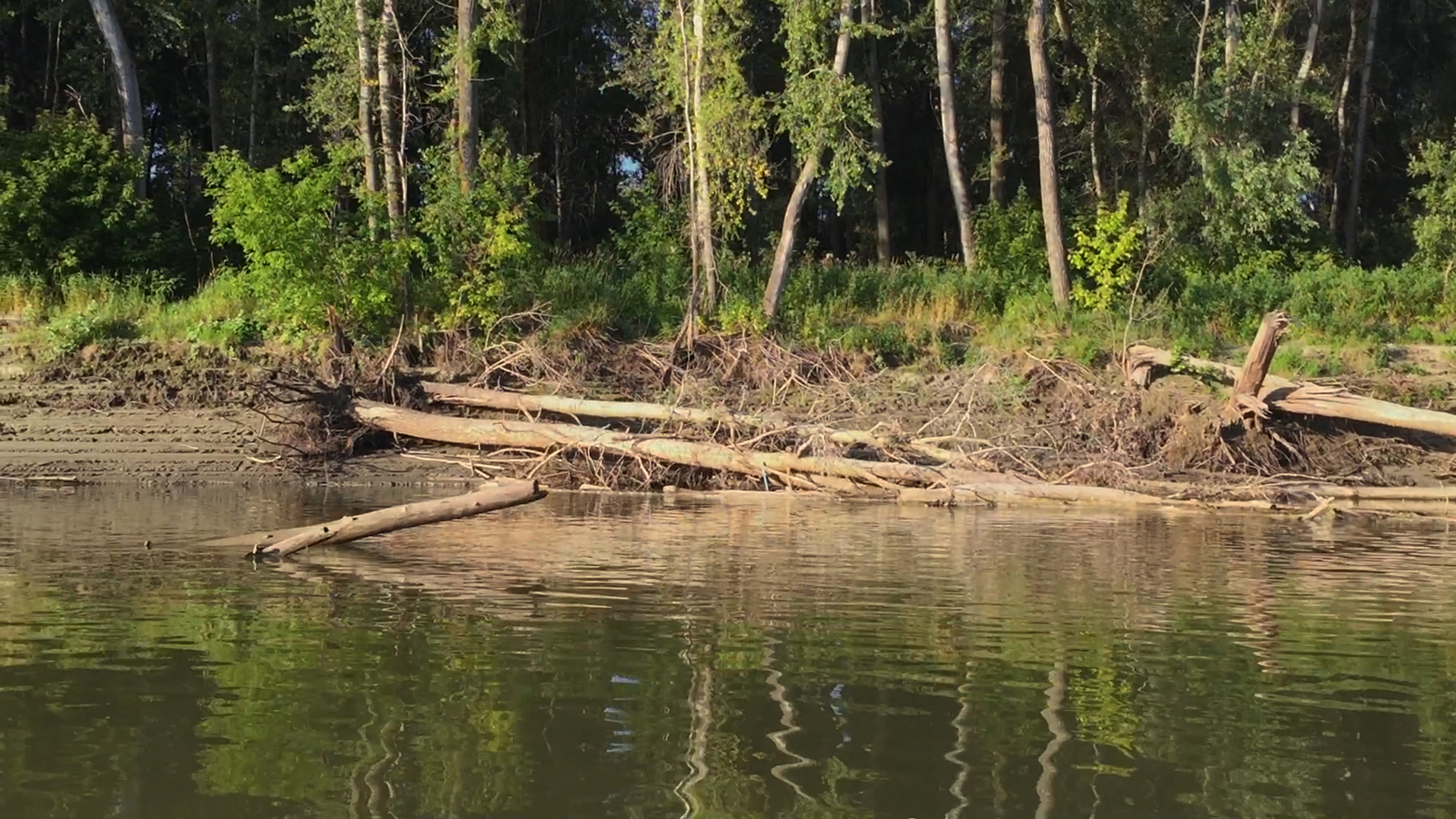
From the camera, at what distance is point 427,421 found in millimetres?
20344

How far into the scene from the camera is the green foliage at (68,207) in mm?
25938

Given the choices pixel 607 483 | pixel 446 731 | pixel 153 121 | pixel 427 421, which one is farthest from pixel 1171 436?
pixel 153 121

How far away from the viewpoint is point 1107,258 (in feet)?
88.4

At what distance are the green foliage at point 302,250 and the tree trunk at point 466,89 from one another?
304cm

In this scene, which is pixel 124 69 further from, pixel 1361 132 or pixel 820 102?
pixel 1361 132

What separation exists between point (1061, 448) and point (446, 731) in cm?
1466

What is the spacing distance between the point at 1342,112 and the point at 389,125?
31605mm

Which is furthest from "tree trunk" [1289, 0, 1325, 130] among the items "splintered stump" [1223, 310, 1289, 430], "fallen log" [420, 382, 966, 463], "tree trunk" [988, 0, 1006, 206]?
"fallen log" [420, 382, 966, 463]

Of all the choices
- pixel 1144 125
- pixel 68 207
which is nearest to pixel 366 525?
pixel 68 207

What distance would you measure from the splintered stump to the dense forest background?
5.82 meters

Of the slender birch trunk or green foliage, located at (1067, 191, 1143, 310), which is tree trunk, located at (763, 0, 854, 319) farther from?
the slender birch trunk

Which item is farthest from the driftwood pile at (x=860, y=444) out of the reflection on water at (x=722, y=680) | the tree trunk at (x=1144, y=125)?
the tree trunk at (x=1144, y=125)

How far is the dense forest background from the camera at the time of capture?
24484mm

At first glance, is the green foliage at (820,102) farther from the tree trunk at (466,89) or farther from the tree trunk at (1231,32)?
the tree trunk at (1231,32)
